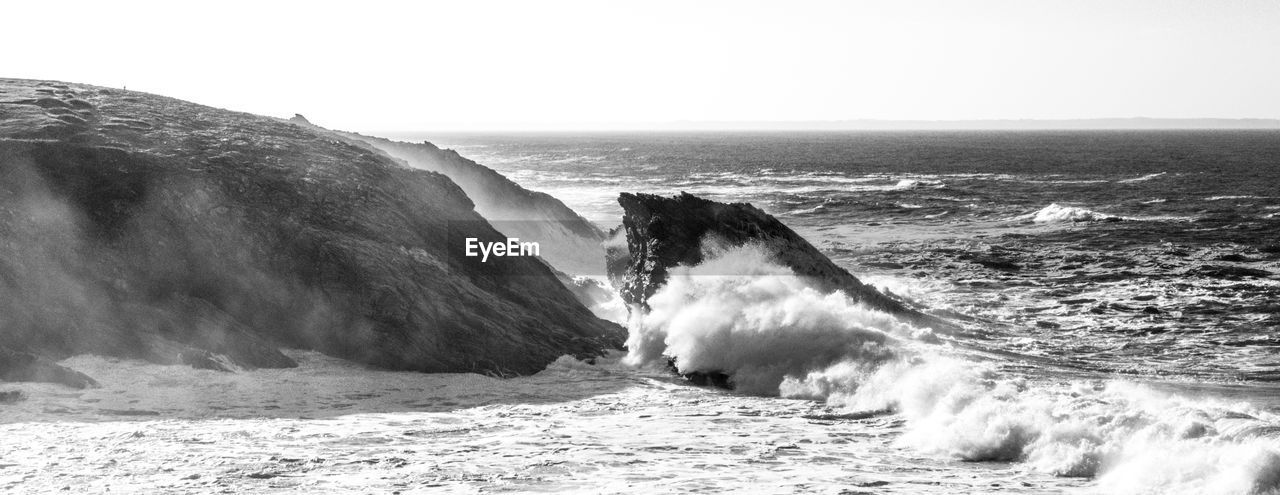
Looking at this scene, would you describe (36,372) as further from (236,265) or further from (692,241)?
(692,241)

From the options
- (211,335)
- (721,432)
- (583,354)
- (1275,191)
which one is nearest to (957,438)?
(721,432)

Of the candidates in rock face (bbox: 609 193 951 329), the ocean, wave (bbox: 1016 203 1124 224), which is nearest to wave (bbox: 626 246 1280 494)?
the ocean

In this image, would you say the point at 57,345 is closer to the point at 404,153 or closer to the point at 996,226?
the point at 404,153

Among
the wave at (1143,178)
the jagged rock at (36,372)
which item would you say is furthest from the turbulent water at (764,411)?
the wave at (1143,178)

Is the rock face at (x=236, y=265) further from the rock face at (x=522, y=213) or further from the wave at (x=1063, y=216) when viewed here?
the wave at (x=1063, y=216)

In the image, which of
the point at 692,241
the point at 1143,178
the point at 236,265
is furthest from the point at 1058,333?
the point at 1143,178

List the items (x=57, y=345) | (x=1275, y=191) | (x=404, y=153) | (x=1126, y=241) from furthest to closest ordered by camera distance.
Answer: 1. (x=1275, y=191)
2. (x=1126, y=241)
3. (x=404, y=153)
4. (x=57, y=345)
